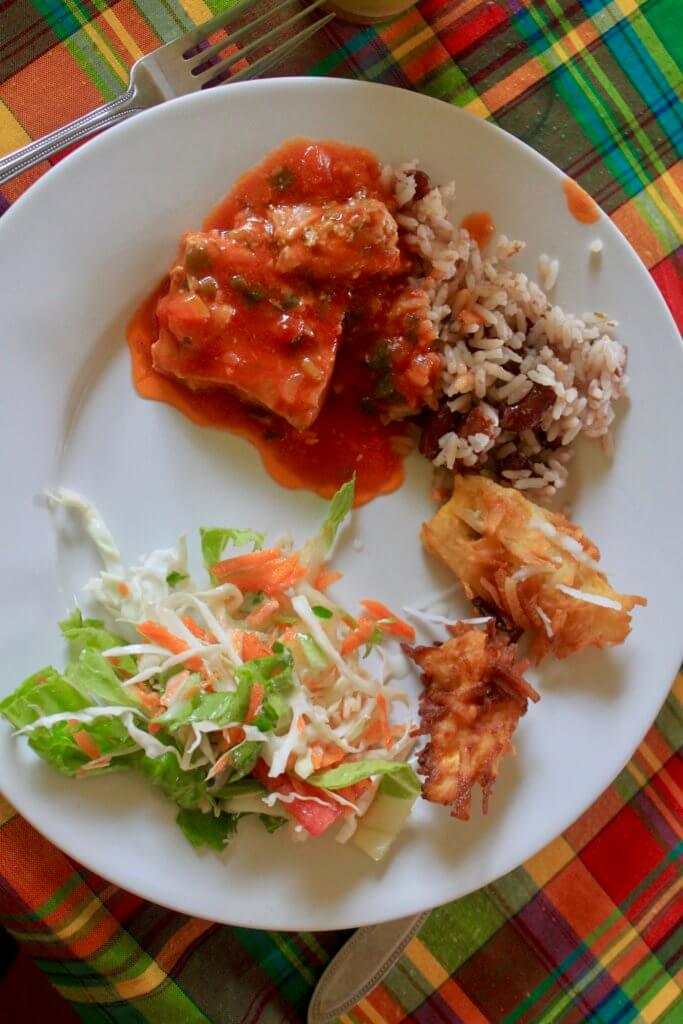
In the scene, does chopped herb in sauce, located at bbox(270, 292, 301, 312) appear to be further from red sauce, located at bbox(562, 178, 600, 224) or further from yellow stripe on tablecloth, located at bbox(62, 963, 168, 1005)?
yellow stripe on tablecloth, located at bbox(62, 963, 168, 1005)

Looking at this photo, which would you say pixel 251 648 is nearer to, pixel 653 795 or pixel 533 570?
pixel 533 570

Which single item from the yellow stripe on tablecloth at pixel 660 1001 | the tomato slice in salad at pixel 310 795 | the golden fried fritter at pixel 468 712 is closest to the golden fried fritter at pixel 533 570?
the golden fried fritter at pixel 468 712


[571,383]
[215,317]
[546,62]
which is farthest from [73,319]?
[546,62]

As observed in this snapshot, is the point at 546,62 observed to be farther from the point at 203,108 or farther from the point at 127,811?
the point at 127,811

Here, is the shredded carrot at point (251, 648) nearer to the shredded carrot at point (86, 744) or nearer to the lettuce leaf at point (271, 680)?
the lettuce leaf at point (271, 680)

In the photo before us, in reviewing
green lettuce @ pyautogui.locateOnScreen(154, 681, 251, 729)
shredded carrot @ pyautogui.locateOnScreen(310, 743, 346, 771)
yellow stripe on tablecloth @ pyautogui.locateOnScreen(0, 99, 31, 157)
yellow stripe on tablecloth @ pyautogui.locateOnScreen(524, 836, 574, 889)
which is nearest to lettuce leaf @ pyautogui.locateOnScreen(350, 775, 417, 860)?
shredded carrot @ pyautogui.locateOnScreen(310, 743, 346, 771)

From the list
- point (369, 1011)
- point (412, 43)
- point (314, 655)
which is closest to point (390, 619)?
point (314, 655)
